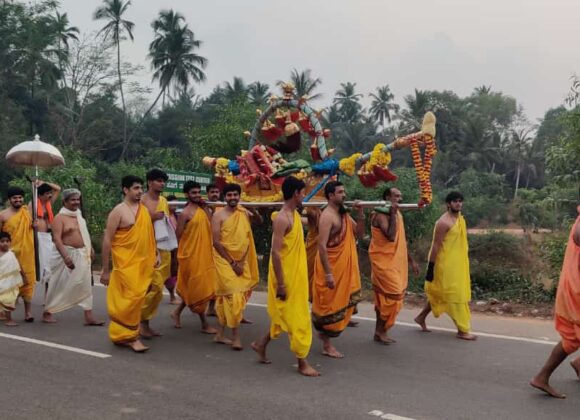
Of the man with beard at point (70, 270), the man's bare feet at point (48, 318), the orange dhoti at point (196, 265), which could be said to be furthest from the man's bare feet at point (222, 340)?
the man's bare feet at point (48, 318)

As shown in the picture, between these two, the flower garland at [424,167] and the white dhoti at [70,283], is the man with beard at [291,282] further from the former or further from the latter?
the white dhoti at [70,283]

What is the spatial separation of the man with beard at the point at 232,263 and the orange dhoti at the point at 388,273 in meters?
1.35

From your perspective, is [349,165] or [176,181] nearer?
[349,165]

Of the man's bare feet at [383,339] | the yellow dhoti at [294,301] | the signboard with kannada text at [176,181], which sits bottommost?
the man's bare feet at [383,339]

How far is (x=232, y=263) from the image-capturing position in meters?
6.39

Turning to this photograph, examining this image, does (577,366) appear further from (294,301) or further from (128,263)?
(128,263)

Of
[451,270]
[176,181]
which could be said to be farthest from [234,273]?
[176,181]

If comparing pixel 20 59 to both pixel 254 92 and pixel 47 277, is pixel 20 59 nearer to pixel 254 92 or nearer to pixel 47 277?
pixel 254 92

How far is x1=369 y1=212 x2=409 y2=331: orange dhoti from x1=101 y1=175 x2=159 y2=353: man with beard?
2.37m

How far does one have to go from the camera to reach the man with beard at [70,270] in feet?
24.3

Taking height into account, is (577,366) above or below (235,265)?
below

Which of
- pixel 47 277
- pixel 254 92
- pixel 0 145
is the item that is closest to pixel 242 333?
pixel 47 277

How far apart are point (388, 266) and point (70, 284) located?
3.81 metres

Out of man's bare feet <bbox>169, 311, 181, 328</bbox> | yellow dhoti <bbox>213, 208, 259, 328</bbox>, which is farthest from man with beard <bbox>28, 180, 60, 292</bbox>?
yellow dhoti <bbox>213, 208, 259, 328</bbox>
